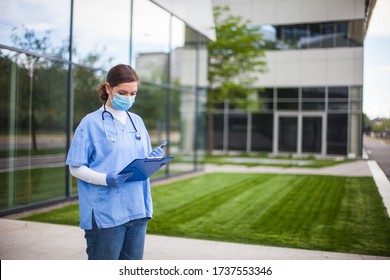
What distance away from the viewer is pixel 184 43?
32.3ft

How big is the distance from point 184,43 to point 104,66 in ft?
10.3

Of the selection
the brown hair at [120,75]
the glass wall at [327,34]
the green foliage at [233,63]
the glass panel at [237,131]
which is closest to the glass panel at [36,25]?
the glass wall at [327,34]

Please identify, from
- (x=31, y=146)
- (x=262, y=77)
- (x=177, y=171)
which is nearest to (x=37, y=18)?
(x=31, y=146)

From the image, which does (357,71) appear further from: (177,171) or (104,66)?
(177,171)

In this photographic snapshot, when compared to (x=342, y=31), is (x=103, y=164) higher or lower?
lower

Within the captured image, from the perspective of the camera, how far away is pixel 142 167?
210 cm

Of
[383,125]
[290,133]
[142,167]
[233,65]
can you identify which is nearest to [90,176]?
[142,167]

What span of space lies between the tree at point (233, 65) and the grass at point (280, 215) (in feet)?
20.4

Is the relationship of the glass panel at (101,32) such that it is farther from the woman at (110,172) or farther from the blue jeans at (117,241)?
the blue jeans at (117,241)

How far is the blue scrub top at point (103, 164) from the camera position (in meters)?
2.16

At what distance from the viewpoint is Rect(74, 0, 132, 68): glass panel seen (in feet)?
21.1

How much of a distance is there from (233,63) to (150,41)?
22.1ft

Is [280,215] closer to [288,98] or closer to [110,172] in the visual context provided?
[110,172]

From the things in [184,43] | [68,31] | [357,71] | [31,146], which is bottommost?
[31,146]
